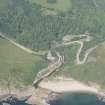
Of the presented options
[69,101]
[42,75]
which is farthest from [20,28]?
[69,101]

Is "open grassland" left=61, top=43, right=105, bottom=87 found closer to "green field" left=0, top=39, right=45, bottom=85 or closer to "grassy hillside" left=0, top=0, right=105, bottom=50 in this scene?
"green field" left=0, top=39, right=45, bottom=85

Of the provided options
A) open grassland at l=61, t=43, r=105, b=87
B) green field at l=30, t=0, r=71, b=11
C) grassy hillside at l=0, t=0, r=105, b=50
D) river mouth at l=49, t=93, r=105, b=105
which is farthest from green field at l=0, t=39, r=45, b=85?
green field at l=30, t=0, r=71, b=11

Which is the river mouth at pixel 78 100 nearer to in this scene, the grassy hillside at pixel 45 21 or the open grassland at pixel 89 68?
the open grassland at pixel 89 68

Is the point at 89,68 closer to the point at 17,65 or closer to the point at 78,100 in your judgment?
the point at 78,100

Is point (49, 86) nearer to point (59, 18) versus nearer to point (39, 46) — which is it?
point (39, 46)

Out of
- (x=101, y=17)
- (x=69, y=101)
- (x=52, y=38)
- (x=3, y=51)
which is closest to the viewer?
(x=69, y=101)

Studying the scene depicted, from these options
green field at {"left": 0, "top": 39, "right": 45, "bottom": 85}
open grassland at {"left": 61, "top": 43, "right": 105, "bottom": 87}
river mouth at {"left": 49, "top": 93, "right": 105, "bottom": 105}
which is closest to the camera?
river mouth at {"left": 49, "top": 93, "right": 105, "bottom": 105}

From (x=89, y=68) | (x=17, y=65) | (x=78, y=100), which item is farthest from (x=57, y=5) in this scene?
(x=78, y=100)
